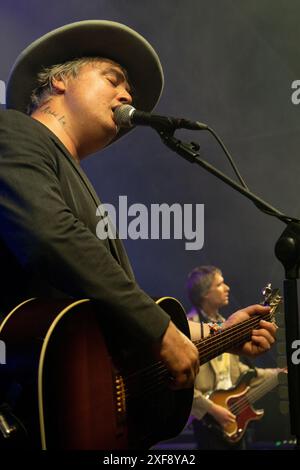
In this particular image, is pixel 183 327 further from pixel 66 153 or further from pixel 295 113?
pixel 295 113

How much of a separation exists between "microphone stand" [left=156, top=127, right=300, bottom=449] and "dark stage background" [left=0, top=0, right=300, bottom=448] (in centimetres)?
228

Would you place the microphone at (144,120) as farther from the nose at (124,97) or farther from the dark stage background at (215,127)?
the dark stage background at (215,127)

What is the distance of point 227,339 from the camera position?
1.68 m

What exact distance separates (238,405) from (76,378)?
269cm

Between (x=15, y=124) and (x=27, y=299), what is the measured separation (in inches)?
16.5

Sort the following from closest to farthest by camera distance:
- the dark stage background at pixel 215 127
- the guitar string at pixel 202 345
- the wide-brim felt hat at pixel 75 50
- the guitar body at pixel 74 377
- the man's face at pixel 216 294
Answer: the guitar body at pixel 74 377, the guitar string at pixel 202 345, the wide-brim felt hat at pixel 75 50, the man's face at pixel 216 294, the dark stage background at pixel 215 127

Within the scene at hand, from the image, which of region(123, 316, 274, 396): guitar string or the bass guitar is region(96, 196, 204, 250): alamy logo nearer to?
the bass guitar

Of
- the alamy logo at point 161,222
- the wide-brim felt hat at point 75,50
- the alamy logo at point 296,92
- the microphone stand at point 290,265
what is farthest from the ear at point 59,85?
the alamy logo at point 296,92

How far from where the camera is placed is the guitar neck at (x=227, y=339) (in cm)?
155

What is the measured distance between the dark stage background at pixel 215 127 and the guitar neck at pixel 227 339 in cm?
242

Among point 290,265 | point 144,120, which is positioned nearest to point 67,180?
point 144,120

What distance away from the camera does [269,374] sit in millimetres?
3812

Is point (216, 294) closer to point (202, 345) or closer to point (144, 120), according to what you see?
point (202, 345)
